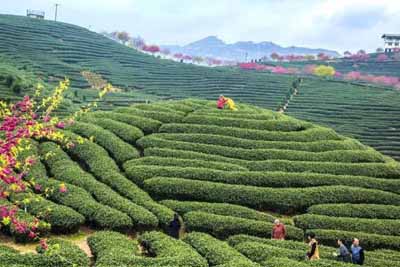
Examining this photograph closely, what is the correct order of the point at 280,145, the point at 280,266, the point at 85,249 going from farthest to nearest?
the point at 280,145
the point at 85,249
the point at 280,266

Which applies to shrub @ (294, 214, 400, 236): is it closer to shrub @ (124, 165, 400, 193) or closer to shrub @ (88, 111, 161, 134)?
shrub @ (124, 165, 400, 193)

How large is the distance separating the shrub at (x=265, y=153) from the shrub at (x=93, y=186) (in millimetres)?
3525

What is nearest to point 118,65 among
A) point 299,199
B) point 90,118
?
point 90,118

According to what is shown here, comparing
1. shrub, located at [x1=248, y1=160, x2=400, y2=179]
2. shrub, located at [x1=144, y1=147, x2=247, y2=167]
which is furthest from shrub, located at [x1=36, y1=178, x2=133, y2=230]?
shrub, located at [x1=248, y1=160, x2=400, y2=179]

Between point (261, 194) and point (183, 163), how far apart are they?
3.50m

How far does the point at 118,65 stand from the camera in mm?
Answer: 81625

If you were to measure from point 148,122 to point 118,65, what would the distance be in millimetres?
59440

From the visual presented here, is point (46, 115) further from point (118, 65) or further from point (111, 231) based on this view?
point (118, 65)

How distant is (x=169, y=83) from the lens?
7519 centimetres

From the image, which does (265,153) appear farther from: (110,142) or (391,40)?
(391,40)

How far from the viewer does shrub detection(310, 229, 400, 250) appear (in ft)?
55.0

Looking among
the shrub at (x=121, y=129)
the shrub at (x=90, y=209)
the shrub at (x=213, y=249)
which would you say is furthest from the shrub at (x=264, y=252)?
the shrub at (x=121, y=129)

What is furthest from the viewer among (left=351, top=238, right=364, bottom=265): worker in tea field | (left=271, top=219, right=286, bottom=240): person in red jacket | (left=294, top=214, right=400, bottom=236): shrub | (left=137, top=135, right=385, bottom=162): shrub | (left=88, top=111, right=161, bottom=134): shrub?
(left=88, top=111, right=161, bottom=134): shrub

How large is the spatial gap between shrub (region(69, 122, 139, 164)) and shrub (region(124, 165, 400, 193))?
3.53ft
